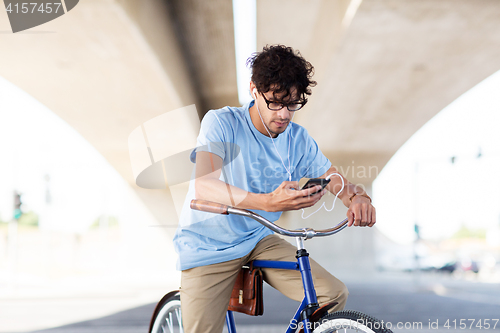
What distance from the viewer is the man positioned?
1.85m

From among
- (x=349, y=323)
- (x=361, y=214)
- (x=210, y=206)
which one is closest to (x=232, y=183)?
(x=210, y=206)

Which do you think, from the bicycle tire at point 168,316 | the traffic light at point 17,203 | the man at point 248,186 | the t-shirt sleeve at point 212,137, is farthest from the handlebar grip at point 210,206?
the traffic light at point 17,203

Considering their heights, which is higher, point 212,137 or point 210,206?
point 212,137

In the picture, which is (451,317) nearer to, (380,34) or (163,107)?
(380,34)

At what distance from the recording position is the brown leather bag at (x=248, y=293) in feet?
6.63

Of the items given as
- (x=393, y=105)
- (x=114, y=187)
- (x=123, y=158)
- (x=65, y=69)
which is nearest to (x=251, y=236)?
(x=65, y=69)

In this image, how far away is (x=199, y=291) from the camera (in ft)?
6.50

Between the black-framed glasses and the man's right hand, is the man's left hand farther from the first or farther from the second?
the black-framed glasses

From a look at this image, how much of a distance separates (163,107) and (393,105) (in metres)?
6.71

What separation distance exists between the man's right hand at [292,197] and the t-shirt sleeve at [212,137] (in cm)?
47

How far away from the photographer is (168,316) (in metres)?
2.43

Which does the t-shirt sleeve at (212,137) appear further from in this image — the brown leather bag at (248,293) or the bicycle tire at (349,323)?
the bicycle tire at (349,323)

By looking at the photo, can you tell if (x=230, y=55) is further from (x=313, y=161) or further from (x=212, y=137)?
(x=212, y=137)

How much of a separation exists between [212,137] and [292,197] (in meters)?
0.61
